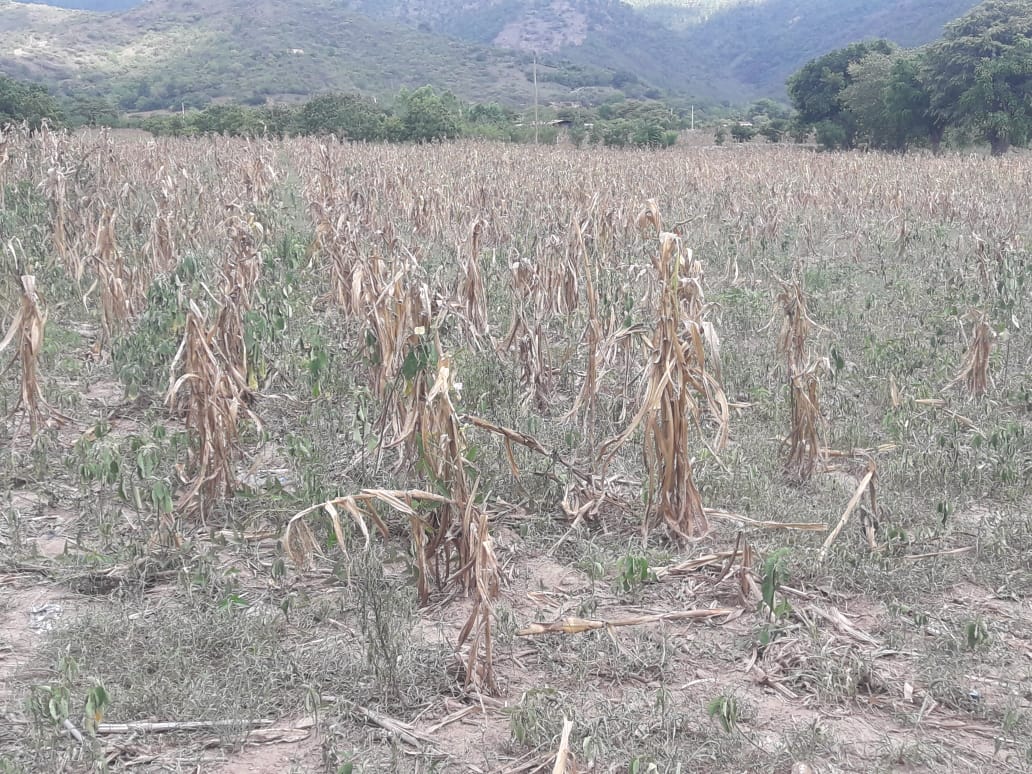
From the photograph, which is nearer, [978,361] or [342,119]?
[978,361]

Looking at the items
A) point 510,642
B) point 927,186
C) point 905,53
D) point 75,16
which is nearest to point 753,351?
point 510,642

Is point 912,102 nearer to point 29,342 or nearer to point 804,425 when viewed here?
point 804,425

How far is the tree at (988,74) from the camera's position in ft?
76.4

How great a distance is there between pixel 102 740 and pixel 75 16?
80.6 meters

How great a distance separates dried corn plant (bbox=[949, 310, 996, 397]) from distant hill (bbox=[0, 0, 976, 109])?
46720 millimetres

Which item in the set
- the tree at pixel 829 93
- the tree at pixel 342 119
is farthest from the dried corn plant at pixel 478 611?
the tree at pixel 829 93

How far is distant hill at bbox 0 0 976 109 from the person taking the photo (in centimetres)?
5356

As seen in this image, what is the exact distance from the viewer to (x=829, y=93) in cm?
2889

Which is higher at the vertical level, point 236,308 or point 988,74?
point 988,74

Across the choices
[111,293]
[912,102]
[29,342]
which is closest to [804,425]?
[29,342]

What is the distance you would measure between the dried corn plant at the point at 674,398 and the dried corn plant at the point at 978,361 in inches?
76.4

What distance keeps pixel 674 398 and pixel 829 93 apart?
28.8 m

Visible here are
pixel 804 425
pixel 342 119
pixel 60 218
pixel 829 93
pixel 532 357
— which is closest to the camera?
pixel 804 425

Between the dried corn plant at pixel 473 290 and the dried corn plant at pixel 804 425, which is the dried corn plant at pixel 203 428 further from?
the dried corn plant at pixel 804 425
